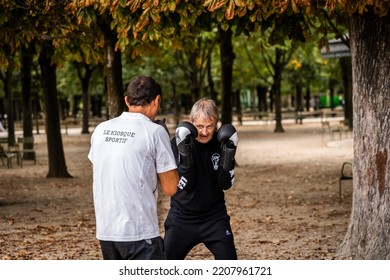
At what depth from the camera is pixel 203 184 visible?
5.56 metres

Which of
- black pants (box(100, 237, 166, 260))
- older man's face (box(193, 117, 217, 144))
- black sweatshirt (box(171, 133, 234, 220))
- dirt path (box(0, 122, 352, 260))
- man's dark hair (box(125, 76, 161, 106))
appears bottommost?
dirt path (box(0, 122, 352, 260))

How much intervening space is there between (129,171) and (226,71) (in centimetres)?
1592

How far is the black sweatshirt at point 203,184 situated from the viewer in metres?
5.50

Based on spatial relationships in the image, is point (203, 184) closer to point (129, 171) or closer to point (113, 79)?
point (129, 171)

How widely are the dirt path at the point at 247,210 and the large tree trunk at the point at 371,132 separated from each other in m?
0.91

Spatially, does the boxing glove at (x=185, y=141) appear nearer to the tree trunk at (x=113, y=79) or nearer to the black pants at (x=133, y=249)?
the black pants at (x=133, y=249)

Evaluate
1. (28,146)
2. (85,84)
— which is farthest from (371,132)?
(85,84)

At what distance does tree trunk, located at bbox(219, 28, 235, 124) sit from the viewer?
20125mm

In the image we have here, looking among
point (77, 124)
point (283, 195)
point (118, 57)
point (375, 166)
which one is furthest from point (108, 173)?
point (77, 124)

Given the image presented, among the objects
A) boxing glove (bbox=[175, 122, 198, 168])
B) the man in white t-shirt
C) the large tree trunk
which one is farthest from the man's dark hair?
the large tree trunk

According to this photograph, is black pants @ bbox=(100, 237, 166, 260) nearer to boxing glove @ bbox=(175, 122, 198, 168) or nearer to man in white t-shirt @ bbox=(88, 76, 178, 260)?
man in white t-shirt @ bbox=(88, 76, 178, 260)

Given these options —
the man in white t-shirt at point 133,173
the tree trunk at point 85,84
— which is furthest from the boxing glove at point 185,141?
the tree trunk at point 85,84

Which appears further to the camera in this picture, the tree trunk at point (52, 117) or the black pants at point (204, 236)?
the tree trunk at point (52, 117)
